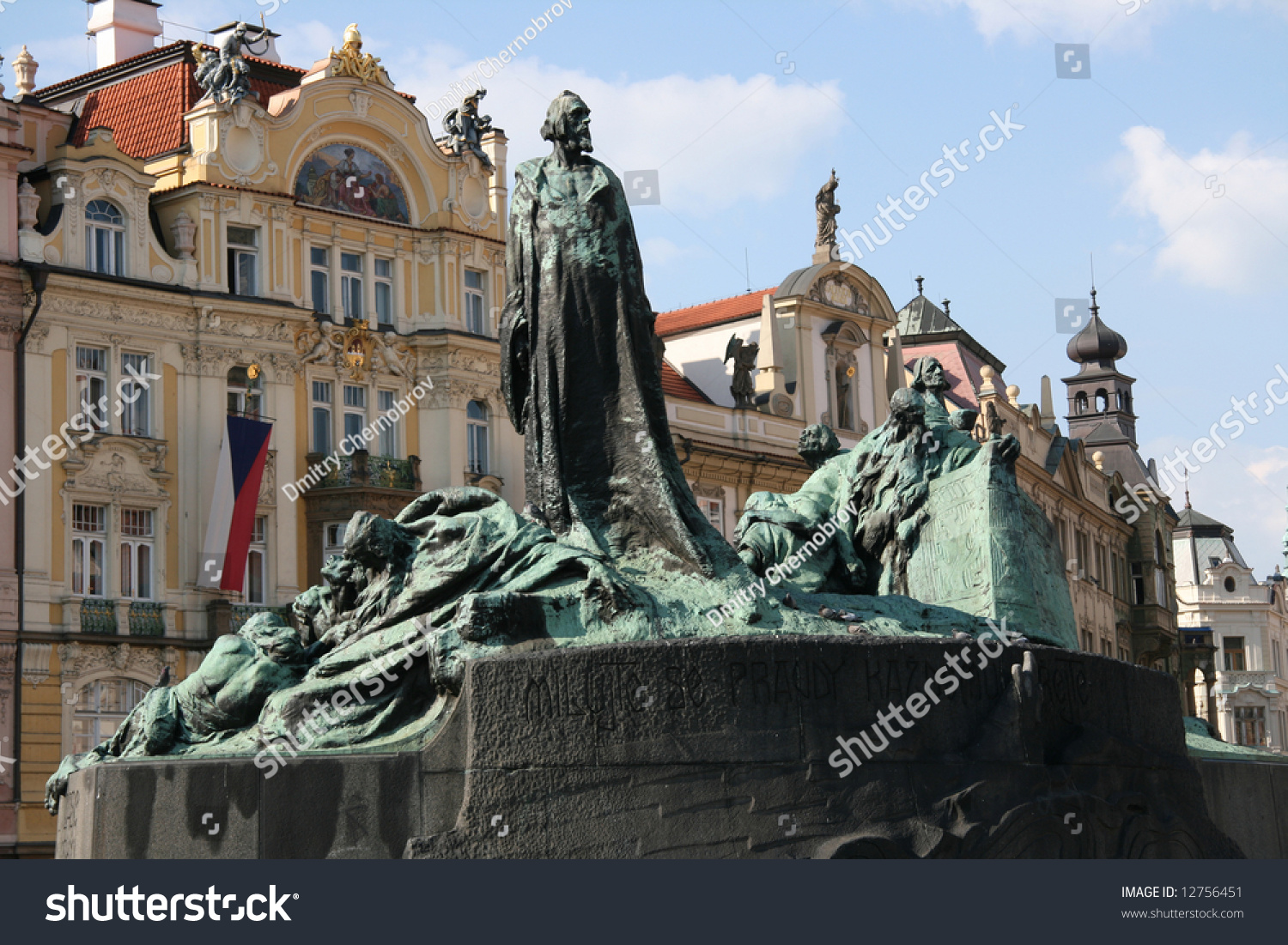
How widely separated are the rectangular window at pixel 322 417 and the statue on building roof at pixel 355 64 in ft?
16.8

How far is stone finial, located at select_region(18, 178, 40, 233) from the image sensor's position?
98.9 feet

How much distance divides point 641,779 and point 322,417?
26.2 metres

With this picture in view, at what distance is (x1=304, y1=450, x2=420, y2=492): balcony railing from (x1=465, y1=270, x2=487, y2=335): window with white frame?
2.99 meters

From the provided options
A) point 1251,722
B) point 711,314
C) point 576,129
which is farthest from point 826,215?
point 1251,722

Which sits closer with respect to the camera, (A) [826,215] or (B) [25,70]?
(B) [25,70]

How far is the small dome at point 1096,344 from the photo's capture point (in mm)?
81625

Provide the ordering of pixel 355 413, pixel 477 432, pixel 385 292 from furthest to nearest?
1. pixel 477 432
2. pixel 385 292
3. pixel 355 413

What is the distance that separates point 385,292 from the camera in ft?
115

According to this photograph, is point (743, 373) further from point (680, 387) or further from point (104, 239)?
point (104, 239)

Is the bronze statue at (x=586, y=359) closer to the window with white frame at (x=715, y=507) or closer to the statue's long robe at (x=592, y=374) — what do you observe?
the statue's long robe at (x=592, y=374)

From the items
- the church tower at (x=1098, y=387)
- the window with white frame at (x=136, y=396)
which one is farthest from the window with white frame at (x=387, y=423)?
the church tower at (x=1098, y=387)

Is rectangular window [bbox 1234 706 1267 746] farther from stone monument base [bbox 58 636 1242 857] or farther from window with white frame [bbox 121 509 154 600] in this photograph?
stone monument base [bbox 58 636 1242 857]

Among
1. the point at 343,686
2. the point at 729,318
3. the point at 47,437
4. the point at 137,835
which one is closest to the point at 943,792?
the point at 343,686

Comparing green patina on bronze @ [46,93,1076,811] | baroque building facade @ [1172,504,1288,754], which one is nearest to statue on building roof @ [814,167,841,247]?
green patina on bronze @ [46,93,1076,811]
